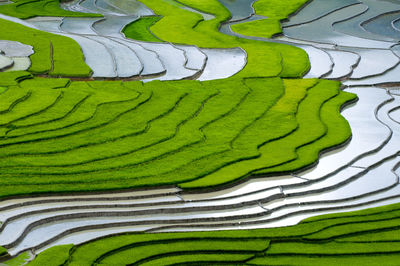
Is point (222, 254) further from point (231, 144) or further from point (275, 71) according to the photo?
point (275, 71)

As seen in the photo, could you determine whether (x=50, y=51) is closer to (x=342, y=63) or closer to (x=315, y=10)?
(x=342, y=63)

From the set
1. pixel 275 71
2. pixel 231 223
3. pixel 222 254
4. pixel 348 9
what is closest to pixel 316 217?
pixel 231 223

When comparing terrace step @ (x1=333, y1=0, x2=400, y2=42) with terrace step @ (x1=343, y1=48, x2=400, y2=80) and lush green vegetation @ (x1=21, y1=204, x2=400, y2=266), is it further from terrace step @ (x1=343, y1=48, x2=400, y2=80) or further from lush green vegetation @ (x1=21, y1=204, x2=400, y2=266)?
lush green vegetation @ (x1=21, y1=204, x2=400, y2=266)

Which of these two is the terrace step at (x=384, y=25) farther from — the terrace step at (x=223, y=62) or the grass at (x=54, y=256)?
the grass at (x=54, y=256)

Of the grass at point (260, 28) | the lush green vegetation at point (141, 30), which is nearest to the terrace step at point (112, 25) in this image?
the lush green vegetation at point (141, 30)

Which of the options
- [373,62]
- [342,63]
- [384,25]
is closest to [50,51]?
[342,63]

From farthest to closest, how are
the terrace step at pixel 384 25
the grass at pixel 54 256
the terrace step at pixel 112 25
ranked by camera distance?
the terrace step at pixel 384 25 → the terrace step at pixel 112 25 → the grass at pixel 54 256
